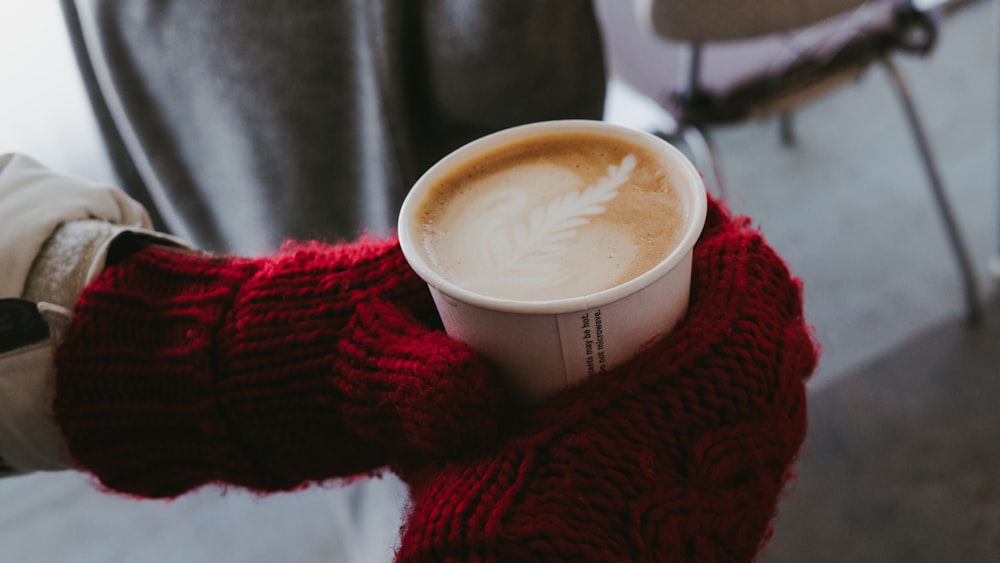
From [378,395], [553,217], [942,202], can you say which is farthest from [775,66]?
[378,395]

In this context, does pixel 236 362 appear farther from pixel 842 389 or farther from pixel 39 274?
pixel 842 389

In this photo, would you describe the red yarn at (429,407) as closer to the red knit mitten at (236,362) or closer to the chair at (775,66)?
the red knit mitten at (236,362)

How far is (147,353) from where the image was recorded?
0.60 metres

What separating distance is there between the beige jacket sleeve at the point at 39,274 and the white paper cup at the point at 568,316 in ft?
0.85

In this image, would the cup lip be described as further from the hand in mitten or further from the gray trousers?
the gray trousers

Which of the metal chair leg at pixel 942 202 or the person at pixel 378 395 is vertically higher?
the person at pixel 378 395

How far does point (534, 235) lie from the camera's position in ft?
1.76

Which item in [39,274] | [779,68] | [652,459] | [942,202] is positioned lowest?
[942,202]

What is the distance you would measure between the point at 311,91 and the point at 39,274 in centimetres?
47

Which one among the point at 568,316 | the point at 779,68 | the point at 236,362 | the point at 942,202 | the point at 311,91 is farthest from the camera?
the point at 942,202

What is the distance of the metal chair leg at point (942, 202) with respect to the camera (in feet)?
4.29

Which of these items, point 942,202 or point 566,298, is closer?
point 566,298

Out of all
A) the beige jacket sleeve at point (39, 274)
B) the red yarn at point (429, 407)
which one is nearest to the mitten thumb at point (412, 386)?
the red yarn at point (429, 407)

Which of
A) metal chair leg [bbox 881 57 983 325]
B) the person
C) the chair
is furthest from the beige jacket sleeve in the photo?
metal chair leg [bbox 881 57 983 325]
